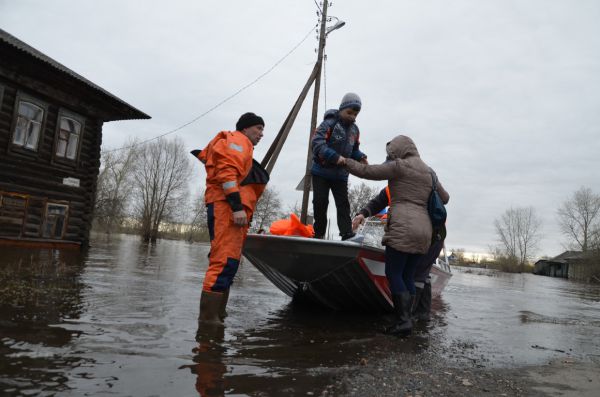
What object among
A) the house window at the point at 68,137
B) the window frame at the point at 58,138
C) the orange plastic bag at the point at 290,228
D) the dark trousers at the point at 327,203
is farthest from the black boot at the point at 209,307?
the house window at the point at 68,137

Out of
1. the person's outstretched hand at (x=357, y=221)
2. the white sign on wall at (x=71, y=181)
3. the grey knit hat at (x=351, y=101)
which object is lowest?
the person's outstretched hand at (x=357, y=221)

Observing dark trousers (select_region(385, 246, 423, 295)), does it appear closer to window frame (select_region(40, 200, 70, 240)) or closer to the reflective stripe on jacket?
the reflective stripe on jacket

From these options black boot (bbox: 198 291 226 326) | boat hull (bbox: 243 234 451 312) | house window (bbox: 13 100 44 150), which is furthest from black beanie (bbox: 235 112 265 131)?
house window (bbox: 13 100 44 150)

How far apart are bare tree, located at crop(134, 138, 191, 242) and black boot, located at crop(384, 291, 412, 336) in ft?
148

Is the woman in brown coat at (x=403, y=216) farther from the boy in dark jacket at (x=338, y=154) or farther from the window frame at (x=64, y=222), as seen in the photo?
the window frame at (x=64, y=222)

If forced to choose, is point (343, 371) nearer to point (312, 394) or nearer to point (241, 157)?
point (312, 394)

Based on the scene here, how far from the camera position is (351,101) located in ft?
15.4

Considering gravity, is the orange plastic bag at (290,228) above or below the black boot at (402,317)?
above

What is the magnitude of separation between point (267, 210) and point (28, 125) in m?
44.1

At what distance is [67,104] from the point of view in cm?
1352

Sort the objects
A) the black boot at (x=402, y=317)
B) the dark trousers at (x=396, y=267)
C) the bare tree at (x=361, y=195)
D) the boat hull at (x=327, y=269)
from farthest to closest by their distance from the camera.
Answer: the bare tree at (x=361, y=195), the boat hull at (x=327, y=269), the dark trousers at (x=396, y=267), the black boot at (x=402, y=317)

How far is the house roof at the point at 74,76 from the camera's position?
1098 centimetres

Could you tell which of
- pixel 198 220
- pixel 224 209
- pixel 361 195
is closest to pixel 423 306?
pixel 224 209

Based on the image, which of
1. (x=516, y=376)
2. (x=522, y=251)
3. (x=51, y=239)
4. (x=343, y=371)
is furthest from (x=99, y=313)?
(x=522, y=251)
